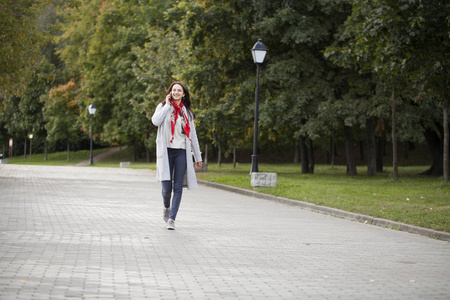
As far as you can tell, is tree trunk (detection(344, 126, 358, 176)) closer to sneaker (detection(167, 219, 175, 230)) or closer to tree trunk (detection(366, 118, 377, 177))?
tree trunk (detection(366, 118, 377, 177))

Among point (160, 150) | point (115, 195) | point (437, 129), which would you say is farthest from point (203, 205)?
point (437, 129)

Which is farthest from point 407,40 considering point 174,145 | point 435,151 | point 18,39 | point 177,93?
point 435,151

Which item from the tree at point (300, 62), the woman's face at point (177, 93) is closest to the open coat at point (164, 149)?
the woman's face at point (177, 93)

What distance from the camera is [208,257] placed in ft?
27.0

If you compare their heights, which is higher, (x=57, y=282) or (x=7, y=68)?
(x=7, y=68)

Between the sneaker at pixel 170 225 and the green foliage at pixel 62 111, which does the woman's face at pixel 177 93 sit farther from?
the green foliage at pixel 62 111

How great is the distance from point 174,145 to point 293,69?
19306 millimetres

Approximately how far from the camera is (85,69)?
5575cm

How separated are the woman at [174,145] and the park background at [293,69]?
400 cm

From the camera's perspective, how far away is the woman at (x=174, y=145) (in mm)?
10789

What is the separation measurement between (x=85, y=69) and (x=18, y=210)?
4344 cm

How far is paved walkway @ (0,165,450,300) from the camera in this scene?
6.32m

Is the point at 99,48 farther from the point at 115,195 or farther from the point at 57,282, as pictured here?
the point at 57,282

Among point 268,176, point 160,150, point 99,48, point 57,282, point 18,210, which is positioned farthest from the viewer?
point 99,48
